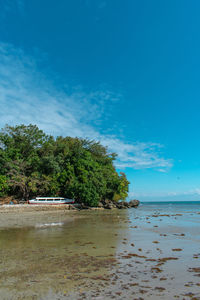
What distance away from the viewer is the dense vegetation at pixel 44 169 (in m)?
33.5

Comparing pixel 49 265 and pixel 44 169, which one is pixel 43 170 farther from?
pixel 49 265

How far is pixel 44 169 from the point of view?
37812mm

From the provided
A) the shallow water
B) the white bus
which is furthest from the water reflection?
the white bus

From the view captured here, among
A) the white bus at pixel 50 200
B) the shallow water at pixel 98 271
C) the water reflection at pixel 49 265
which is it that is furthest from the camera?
the white bus at pixel 50 200

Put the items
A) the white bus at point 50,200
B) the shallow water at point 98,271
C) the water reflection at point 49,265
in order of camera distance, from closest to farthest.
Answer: the shallow water at point 98,271
the water reflection at point 49,265
the white bus at point 50,200

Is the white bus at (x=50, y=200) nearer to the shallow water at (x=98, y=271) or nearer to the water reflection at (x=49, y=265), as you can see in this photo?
the water reflection at (x=49, y=265)

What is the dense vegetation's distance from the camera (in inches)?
1319

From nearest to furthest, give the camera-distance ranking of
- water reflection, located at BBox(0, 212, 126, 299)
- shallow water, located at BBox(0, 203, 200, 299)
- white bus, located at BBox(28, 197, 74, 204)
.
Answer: shallow water, located at BBox(0, 203, 200, 299)
water reflection, located at BBox(0, 212, 126, 299)
white bus, located at BBox(28, 197, 74, 204)

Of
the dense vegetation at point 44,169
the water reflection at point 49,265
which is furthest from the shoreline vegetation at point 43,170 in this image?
the water reflection at point 49,265

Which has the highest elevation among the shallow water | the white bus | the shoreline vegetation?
the shoreline vegetation

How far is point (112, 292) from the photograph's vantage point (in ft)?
13.2

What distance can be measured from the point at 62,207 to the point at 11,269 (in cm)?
2883

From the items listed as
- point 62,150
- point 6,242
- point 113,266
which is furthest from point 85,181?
point 113,266

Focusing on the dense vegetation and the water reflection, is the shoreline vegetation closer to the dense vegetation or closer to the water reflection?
the dense vegetation
